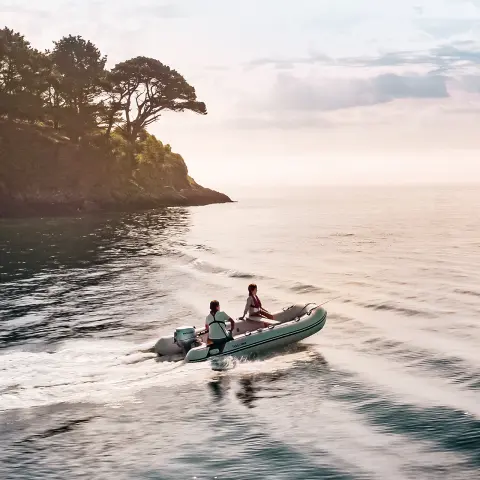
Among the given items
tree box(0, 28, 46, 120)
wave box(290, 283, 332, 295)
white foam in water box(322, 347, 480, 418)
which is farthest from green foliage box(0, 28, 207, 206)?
white foam in water box(322, 347, 480, 418)

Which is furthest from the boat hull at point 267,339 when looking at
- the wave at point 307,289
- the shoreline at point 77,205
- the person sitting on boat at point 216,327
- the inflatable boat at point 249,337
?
the shoreline at point 77,205

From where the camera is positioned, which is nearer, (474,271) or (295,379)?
(295,379)

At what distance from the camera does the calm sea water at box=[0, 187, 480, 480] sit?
42.5 feet

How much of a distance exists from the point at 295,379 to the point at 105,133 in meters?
77.7

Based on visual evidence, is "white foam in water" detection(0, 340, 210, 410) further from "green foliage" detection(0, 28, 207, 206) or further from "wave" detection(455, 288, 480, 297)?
"green foliage" detection(0, 28, 207, 206)

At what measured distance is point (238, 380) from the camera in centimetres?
1823

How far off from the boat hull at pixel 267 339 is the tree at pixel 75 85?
68.6 meters

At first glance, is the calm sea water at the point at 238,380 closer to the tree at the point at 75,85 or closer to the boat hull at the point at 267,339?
the boat hull at the point at 267,339

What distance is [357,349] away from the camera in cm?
2098

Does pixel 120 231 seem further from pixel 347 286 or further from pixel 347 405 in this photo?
pixel 347 405

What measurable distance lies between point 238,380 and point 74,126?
73371mm

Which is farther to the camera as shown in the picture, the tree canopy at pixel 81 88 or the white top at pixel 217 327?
the tree canopy at pixel 81 88

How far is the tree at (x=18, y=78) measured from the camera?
251 ft

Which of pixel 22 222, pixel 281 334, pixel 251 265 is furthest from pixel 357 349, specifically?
pixel 22 222
